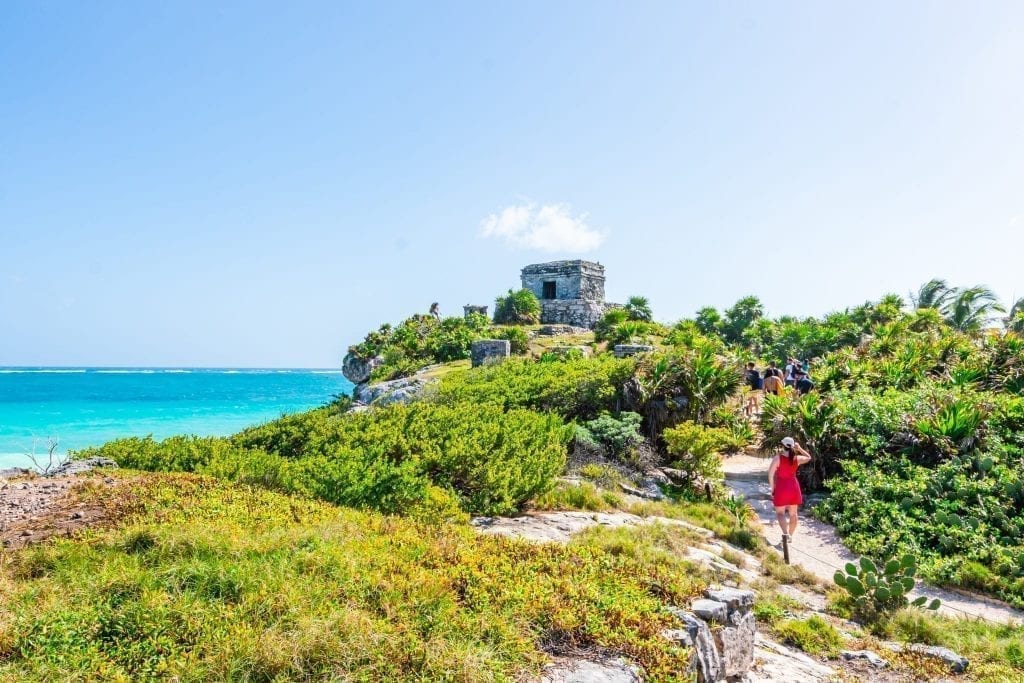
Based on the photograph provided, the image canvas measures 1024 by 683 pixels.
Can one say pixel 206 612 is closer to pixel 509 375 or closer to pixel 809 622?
pixel 809 622

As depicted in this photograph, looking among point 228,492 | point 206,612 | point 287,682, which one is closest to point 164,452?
point 228,492

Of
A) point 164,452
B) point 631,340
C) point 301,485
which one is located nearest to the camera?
point 301,485

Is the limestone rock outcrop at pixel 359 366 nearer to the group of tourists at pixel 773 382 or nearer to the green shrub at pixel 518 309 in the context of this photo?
the green shrub at pixel 518 309

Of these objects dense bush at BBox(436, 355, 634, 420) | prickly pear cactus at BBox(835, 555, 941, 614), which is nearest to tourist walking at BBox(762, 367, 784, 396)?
dense bush at BBox(436, 355, 634, 420)

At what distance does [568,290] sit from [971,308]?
21060 millimetres

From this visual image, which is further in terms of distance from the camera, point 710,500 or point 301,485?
point 710,500

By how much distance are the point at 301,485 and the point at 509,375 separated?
8.35m

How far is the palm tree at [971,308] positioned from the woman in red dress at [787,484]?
92.4ft

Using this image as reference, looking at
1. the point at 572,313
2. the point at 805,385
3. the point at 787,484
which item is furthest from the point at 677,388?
the point at 572,313

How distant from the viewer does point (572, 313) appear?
106ft

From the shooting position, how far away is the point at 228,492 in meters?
5.75

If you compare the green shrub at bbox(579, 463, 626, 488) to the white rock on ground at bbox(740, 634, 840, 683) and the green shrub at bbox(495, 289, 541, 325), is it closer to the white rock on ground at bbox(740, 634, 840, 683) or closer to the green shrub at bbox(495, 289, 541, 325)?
the white rock on ground at bbox(740, 634, 840, 683)

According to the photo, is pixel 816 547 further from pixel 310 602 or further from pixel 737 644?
pixel 310 602

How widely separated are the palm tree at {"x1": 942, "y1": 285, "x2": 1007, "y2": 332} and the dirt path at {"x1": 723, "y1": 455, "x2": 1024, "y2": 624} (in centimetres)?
2506
